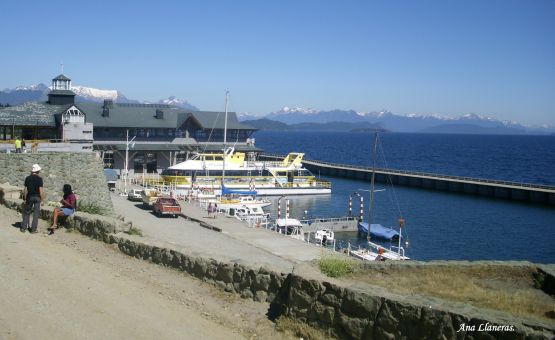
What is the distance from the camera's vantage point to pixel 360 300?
7945 millimetres

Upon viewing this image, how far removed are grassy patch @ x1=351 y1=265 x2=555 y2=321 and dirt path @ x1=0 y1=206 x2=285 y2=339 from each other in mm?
2218

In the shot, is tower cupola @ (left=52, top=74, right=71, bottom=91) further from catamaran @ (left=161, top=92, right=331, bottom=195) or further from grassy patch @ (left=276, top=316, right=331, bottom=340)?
grassy patch @ (left=276, top=316, right=331, bottom=340)

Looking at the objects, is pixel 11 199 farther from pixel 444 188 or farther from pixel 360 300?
pixel 444 188

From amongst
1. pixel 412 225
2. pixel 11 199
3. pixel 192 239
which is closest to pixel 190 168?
pixel 412 225

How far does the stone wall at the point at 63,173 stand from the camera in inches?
886

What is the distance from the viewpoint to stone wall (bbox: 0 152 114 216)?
22500mm

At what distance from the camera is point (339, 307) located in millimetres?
8211

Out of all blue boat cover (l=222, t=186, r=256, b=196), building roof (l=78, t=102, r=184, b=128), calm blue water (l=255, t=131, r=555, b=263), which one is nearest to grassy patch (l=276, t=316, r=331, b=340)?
calm blue water (l=255, t=131, r=555, b=263)

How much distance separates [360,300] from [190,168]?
51.2 m

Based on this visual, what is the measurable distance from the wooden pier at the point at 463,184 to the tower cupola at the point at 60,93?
138 feet

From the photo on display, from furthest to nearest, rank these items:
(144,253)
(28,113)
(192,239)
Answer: (28,113) → (192,239) → (144,253)

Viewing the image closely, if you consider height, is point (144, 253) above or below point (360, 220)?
above

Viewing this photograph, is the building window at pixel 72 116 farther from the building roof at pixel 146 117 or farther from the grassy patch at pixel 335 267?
the grassy patch at pixel 335 267

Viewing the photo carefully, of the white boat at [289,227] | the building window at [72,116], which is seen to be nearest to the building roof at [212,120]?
the building window at [72,116]
